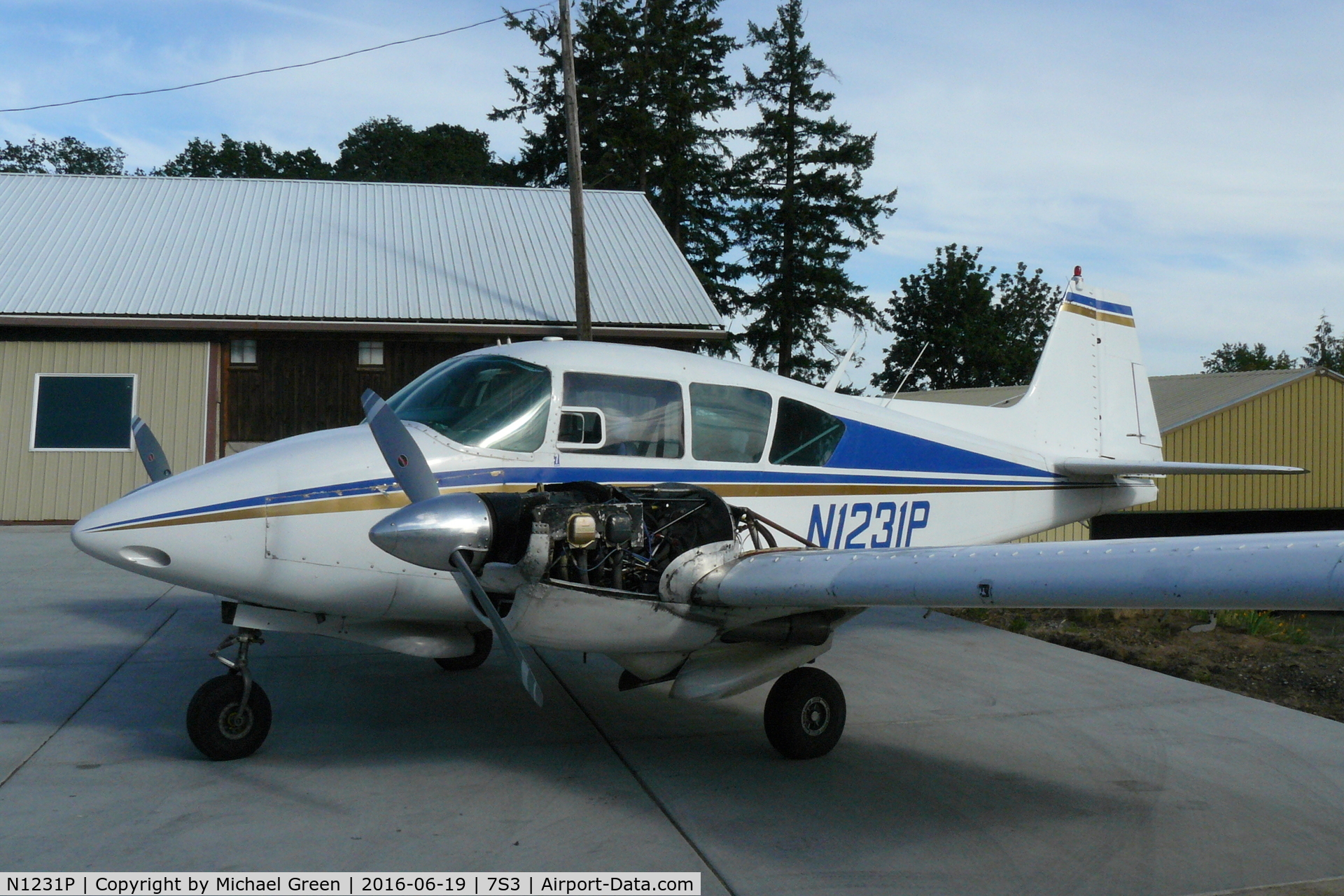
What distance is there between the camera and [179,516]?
4816 millimetres

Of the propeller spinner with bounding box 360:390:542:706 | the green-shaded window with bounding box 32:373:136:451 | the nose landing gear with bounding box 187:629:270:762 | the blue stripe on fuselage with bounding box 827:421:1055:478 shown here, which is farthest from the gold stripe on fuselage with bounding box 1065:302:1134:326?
the green-shaded window with bounding box 32:373:136:451

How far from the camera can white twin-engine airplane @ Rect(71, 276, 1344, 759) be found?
4.16 meters

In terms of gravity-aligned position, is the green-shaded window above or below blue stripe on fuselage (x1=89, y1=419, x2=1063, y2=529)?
above

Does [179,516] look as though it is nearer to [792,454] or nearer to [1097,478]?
[792,454]

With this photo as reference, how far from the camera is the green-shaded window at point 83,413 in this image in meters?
15.7

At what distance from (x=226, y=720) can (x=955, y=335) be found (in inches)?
1663

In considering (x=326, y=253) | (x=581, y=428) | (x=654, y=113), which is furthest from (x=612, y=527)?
(x=654, y=113)

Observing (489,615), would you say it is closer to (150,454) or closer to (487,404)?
(487,404)

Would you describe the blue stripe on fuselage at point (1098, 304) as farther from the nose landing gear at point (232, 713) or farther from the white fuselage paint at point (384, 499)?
the nose landing gear at point (232, 713)

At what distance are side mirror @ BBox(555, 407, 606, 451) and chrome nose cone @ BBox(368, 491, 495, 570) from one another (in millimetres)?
1291

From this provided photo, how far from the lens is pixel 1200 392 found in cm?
1841

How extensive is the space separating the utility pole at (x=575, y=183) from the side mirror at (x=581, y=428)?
9.10 m

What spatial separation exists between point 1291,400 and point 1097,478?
11.6 metres

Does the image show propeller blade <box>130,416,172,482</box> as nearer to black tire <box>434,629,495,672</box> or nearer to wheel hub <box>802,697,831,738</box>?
black tire <box>434,629,495,672</box>
